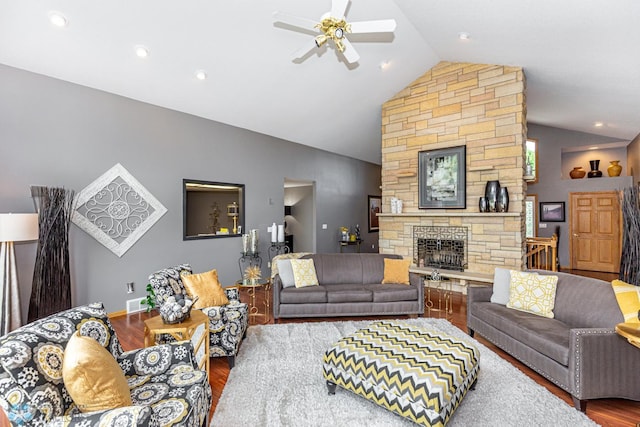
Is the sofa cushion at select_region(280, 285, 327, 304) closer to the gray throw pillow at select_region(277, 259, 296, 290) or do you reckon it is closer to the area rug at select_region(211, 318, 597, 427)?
the gray throw pillow at select_region(277, 259, 296, 290)

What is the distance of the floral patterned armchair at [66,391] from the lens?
4.23 ft

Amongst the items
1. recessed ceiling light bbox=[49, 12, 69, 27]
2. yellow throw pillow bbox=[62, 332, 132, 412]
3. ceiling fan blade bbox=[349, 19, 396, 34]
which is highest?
recessed ceiling light bbox=[49, 12, 69, 27]

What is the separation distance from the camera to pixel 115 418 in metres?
1.29

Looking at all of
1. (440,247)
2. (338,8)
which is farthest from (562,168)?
(338,8)

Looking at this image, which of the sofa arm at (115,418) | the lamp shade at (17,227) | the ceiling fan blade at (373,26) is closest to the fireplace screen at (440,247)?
the ceiling fan blade at (373,26)

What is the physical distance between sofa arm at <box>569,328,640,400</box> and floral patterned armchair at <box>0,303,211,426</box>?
2.60 m

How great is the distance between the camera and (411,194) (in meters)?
6.19

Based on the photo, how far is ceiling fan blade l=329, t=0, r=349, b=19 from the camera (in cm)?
267

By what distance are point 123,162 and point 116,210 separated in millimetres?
684

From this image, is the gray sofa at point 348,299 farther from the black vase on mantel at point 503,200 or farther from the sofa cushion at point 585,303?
the black vase on mantel at point 503,200

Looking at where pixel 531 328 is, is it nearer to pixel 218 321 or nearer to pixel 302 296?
pixel 302 296

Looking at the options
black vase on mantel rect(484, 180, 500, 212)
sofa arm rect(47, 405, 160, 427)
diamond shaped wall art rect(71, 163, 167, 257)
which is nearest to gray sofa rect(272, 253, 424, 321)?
black vase on mantel rect(484, 180, 500, 212)

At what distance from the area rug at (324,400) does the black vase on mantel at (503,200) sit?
8.70 ft

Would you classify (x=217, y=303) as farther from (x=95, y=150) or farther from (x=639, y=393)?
(x=639, y=393)
